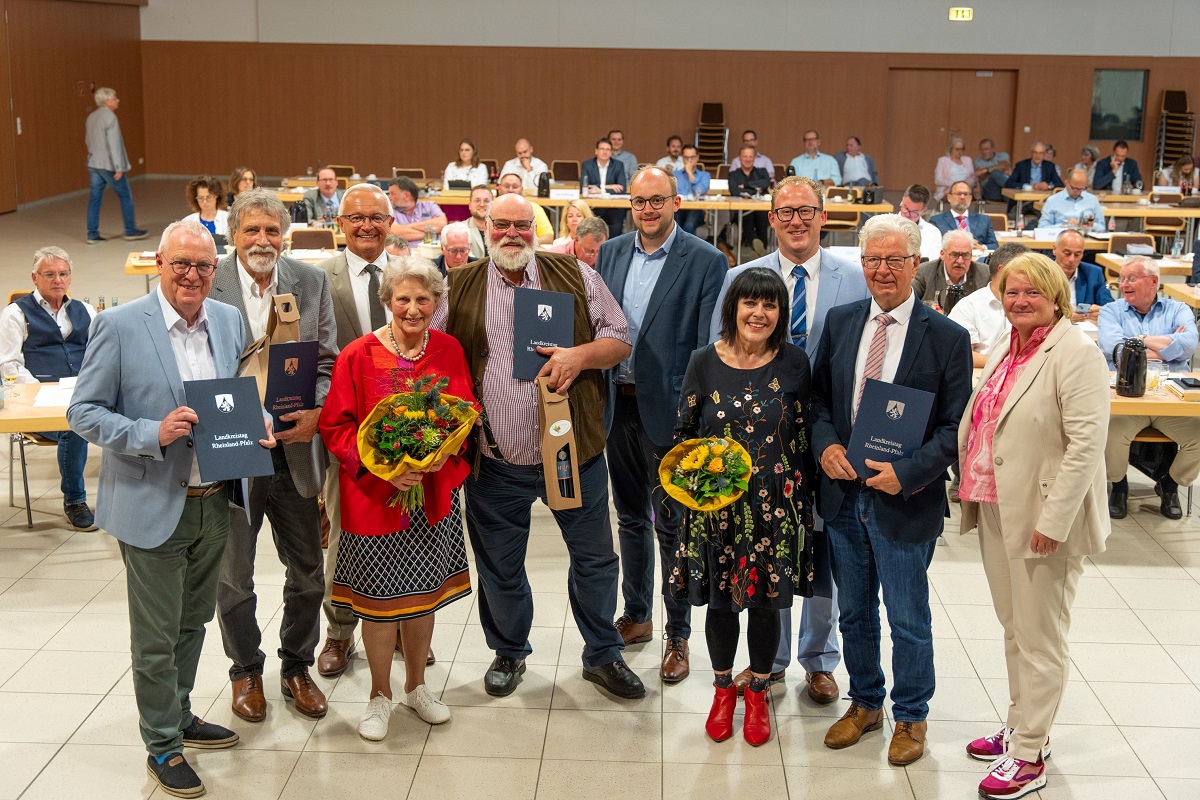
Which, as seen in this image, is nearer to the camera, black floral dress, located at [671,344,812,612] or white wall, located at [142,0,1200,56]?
black floral dress, located at [671,344,812,612]

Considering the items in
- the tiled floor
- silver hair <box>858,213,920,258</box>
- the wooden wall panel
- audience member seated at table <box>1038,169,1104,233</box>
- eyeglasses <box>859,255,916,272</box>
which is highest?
the wooden wall panel

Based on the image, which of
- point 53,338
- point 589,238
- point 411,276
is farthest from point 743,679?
point 53,338

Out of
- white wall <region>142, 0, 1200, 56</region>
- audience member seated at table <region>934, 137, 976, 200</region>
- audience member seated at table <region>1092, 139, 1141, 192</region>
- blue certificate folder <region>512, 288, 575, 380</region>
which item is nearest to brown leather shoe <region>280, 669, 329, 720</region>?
blue certificate folder <region>512, 288, 575, 380</region>

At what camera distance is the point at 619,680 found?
431 cm

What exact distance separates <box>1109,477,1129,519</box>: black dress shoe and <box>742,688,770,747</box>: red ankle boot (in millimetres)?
3236

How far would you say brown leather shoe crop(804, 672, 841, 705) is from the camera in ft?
13.9

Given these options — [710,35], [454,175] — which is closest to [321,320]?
[454,175]

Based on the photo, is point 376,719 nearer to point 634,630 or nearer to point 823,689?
point 634,630

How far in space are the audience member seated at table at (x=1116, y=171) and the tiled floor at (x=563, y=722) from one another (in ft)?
41.8

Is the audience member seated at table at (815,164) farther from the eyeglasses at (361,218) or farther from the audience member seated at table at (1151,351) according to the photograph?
the eyeglasses at (361,218)

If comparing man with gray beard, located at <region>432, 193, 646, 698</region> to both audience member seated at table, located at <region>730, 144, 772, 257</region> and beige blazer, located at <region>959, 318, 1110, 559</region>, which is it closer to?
beige blazer, located at <region>959, 318, 1110, 559</region>

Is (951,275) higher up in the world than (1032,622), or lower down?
higher up

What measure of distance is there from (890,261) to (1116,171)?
15.0m

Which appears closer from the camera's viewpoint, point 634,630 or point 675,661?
point 675,661
